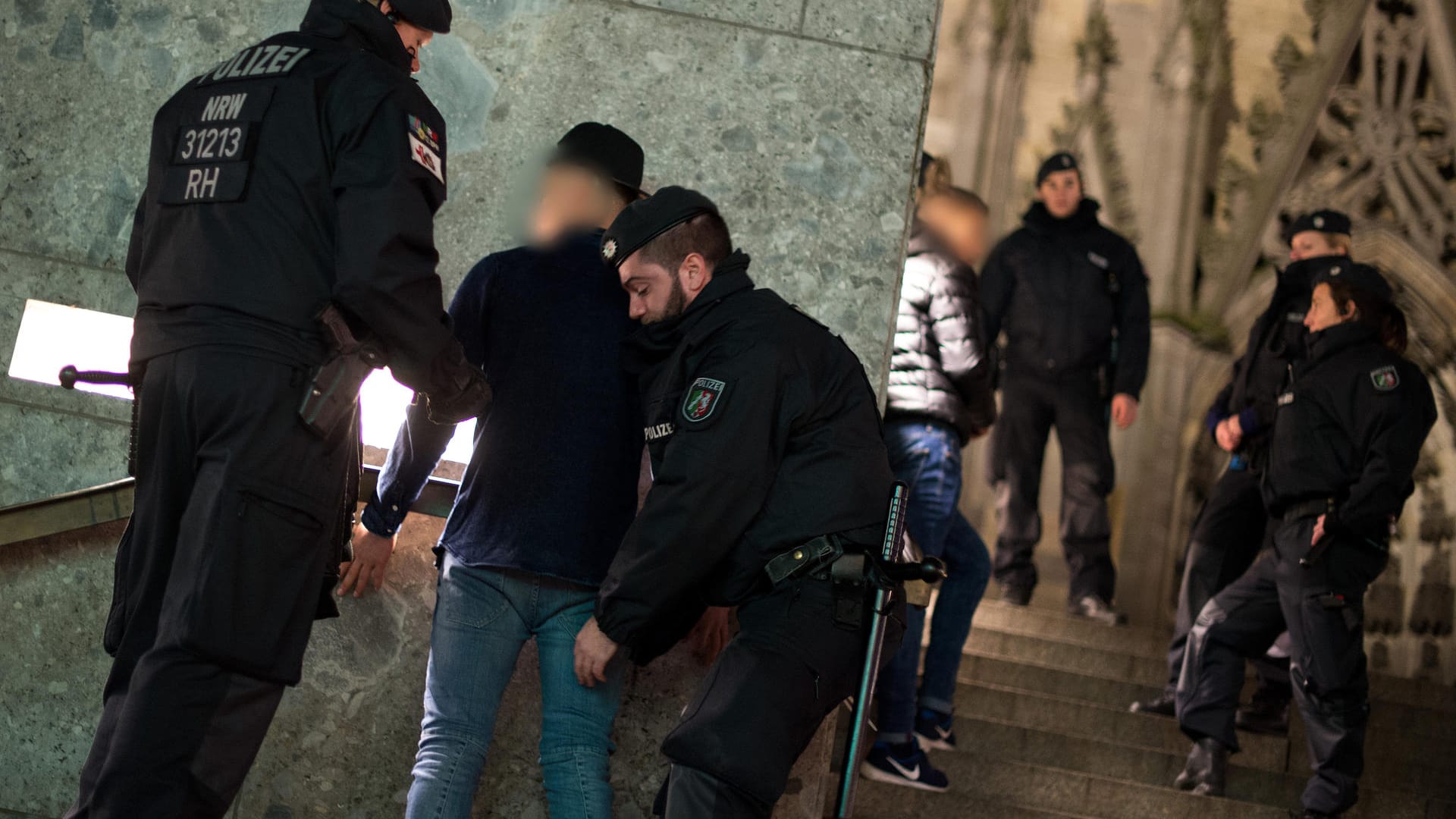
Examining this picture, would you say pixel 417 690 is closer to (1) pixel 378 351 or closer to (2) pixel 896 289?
(1) pixel 378 351

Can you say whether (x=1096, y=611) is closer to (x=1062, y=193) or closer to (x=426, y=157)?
(x=1062, y=193)

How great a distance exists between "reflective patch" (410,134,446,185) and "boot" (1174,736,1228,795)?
10.6 feet

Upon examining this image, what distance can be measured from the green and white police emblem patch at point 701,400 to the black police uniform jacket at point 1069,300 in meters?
3.61

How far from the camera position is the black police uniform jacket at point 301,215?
8.89 feet

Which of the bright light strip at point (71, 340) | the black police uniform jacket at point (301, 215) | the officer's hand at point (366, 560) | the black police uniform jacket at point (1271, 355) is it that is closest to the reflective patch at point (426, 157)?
the black police uniform jacket at point (301, 215)

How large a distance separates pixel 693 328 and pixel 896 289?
112 centimetres

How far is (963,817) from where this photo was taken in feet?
14.6

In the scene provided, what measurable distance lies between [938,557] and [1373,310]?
168cm

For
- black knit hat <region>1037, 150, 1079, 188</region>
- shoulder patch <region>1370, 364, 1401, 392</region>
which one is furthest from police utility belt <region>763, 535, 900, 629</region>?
black knit hat <region>1037, 150, 1079, 188</region>

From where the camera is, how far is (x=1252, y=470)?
17.7 feet

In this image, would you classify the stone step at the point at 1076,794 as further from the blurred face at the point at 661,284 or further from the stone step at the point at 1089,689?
the blurred face at the point at 661,284

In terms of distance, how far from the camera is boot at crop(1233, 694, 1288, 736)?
5441 millimetres

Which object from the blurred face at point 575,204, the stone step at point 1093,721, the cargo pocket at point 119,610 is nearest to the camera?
the cargo pocket at point 119,610

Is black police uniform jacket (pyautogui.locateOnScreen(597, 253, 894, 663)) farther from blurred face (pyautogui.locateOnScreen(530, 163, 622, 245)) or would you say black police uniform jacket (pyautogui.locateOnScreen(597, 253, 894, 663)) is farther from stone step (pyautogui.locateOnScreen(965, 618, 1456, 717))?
stone step (pyautogui.locateOnScreen(965, 618, 1456, 717))
